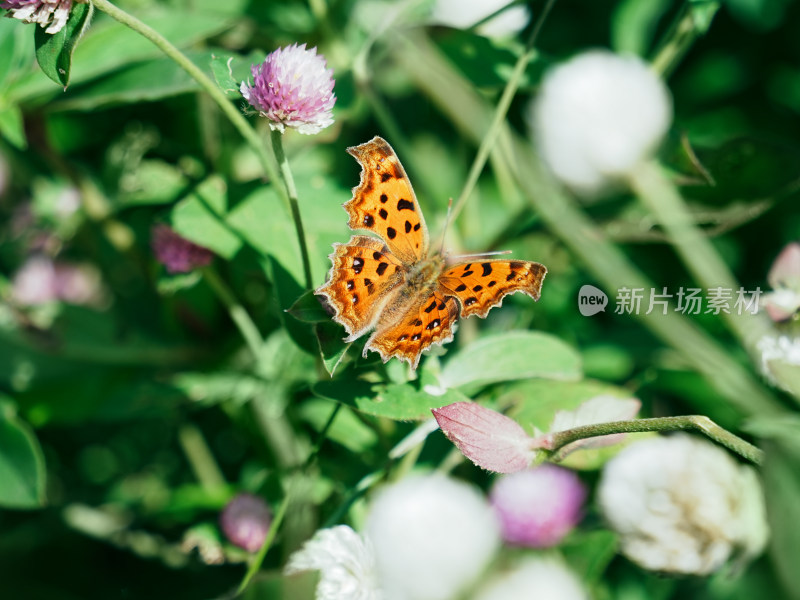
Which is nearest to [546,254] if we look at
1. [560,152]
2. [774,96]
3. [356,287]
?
[560,152]

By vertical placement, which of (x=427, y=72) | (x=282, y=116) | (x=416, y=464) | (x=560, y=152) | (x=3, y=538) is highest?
(x=282, y=116)

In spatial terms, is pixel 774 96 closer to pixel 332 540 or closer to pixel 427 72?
pixel 427 72

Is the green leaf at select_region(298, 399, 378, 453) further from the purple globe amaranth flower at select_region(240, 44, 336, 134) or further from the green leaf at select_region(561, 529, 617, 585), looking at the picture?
the purple globe amaranth flower at select_region(240, 44, 336, 134)

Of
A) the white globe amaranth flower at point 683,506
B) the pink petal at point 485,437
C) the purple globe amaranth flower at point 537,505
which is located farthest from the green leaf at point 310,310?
the white globe amaranth flower at point 683,506

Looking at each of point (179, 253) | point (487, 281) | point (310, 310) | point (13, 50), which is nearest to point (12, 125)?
point (13, 50)

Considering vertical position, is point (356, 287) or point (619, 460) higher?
point (356, 287)

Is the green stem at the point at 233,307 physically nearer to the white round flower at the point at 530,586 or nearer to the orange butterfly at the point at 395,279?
the orange butterfly at the point at 395,279

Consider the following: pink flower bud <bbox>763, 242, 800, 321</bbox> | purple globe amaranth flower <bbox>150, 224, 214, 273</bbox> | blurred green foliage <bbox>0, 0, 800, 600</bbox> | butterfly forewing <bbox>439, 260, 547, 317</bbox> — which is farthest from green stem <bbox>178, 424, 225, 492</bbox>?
pink flower bud <bbox>763, 242, 800, 321</bbox>

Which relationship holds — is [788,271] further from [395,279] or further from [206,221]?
[206,221]
